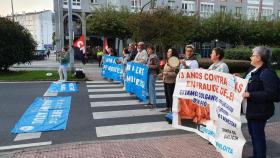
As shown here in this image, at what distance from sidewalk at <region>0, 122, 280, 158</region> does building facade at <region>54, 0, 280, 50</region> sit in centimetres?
2936

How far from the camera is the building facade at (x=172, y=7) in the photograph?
1526 inches

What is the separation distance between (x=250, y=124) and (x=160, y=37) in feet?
65.8

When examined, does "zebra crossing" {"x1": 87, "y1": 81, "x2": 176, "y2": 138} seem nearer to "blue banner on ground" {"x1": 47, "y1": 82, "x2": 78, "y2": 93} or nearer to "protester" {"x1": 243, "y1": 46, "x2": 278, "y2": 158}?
"blue banner on ground" {"x1": 47, "y1": 82, "x2": 78, "y2": 93}

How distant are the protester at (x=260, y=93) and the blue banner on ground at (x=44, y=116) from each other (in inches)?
165

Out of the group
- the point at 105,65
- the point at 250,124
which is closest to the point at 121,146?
the point at 250,124

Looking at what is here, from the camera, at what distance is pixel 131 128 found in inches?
263

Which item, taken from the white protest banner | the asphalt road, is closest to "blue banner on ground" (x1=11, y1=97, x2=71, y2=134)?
the asphalt road

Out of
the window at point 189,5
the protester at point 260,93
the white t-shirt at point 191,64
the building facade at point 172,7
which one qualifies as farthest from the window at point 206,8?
the protester at point 260,93

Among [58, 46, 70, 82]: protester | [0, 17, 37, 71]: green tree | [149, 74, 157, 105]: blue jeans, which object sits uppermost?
[0, 17, 37, 71]: green tree

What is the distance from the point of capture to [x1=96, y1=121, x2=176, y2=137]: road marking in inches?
248

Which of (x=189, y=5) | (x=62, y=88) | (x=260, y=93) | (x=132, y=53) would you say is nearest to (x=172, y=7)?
(x=189, y=5)

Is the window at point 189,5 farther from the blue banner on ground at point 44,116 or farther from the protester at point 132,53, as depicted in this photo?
the blue banner on ground at point 44,116

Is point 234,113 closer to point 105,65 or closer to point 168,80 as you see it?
point 168,80

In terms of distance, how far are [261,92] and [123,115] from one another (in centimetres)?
442
